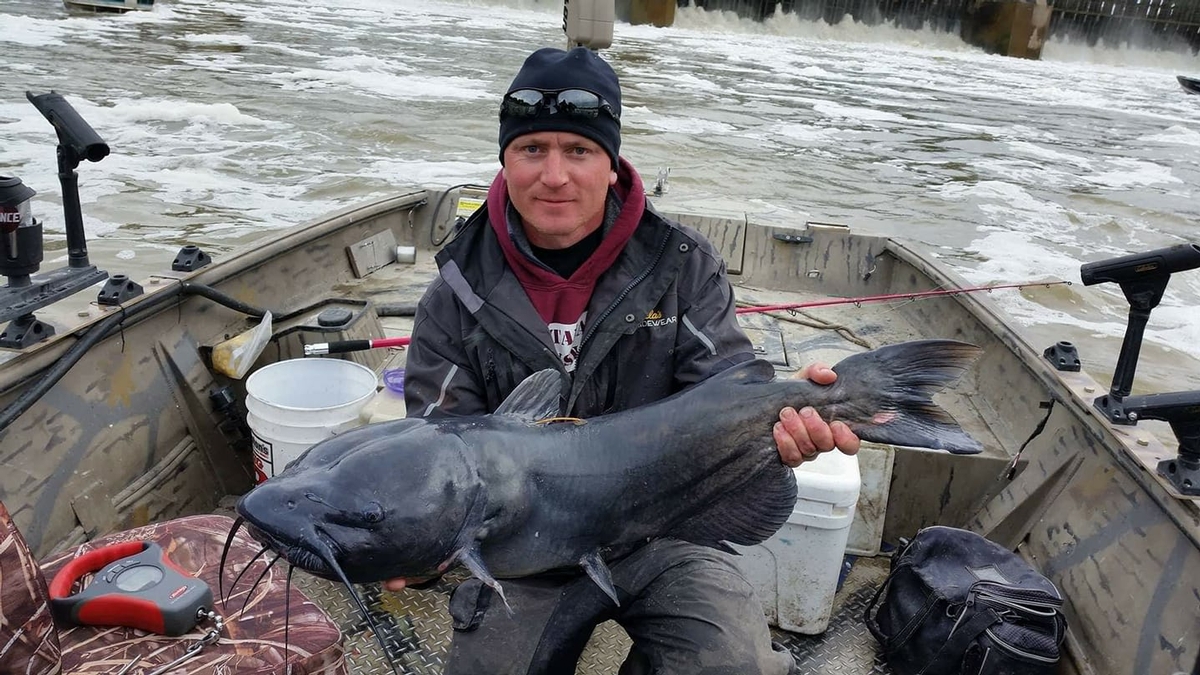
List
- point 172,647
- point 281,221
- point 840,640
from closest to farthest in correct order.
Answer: point 172,647 < point 840,640 < point 281,221

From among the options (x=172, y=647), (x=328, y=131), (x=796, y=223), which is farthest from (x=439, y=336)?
(x=328, y=131)

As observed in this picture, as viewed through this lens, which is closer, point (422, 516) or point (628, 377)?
point (422, 516)

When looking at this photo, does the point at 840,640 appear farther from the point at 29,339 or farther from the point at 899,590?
the point at 29,339

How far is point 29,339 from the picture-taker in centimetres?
316

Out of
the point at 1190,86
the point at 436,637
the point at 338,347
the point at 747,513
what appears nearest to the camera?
the point at 747,513

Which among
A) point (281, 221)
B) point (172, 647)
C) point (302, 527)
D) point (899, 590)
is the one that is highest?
point (302, 527)

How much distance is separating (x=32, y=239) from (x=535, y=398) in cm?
213

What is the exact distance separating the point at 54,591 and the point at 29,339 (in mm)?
1225

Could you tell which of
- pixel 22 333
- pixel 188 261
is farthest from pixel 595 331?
pixel 188 261

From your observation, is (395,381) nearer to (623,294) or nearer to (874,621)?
(623,294)

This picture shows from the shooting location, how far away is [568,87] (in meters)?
2.66

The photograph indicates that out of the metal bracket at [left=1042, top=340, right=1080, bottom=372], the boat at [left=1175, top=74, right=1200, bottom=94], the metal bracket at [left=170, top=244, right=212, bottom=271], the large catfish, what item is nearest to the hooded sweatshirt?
the large catfish

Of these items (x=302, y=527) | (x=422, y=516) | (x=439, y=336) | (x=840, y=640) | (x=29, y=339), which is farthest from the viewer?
(x=840, y=640)

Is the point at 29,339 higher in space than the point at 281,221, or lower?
higher
